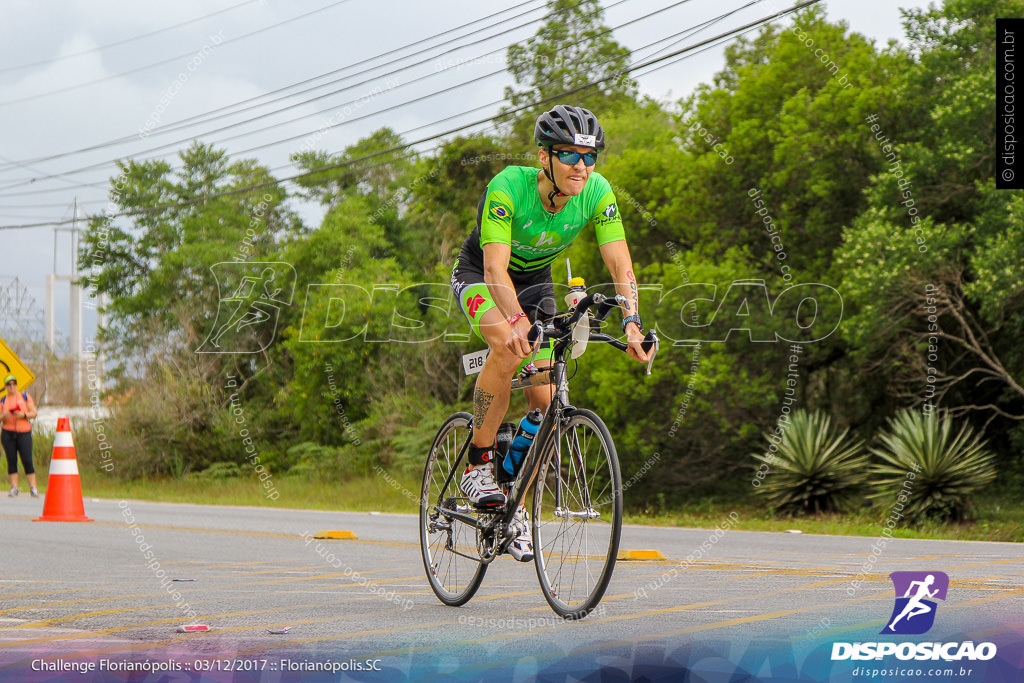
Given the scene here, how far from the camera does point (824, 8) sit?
20516 millimetres

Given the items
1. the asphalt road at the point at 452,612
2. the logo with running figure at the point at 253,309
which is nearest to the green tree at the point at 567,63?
the logo with running figure at the point at 253,309

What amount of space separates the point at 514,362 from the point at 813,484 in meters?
13.2

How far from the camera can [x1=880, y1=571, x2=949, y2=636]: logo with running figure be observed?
504cm

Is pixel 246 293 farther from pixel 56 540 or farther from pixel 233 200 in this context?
pixel 56 540

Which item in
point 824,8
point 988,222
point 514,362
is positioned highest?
point 824,8

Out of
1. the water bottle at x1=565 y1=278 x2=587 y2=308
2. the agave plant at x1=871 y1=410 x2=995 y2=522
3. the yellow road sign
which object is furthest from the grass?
the water bottle at x1=565 y1=278 x2=587 y2=308

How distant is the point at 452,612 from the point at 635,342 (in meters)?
1.99

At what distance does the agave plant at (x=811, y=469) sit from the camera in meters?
17.3

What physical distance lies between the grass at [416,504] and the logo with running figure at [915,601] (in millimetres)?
6785

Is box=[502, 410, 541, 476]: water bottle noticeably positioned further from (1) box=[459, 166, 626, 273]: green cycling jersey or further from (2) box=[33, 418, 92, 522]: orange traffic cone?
(2) box=[33, 418, 92, 522]: orange traffic cone

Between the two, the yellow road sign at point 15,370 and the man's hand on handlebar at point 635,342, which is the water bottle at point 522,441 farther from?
the yellow road sign at point 15,370

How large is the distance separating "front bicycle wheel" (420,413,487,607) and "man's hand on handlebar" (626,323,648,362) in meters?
1.35

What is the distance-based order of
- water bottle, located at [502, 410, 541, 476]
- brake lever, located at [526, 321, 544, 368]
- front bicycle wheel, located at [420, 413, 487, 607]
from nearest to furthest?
brake lever, located at [526, 321, 544, 368], water bottle, located at [502, 410, 541, 476], front bicycle wheel, located at [420, 413, 487, 607]

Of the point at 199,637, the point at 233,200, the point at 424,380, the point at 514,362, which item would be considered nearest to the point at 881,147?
the point at 424,380
